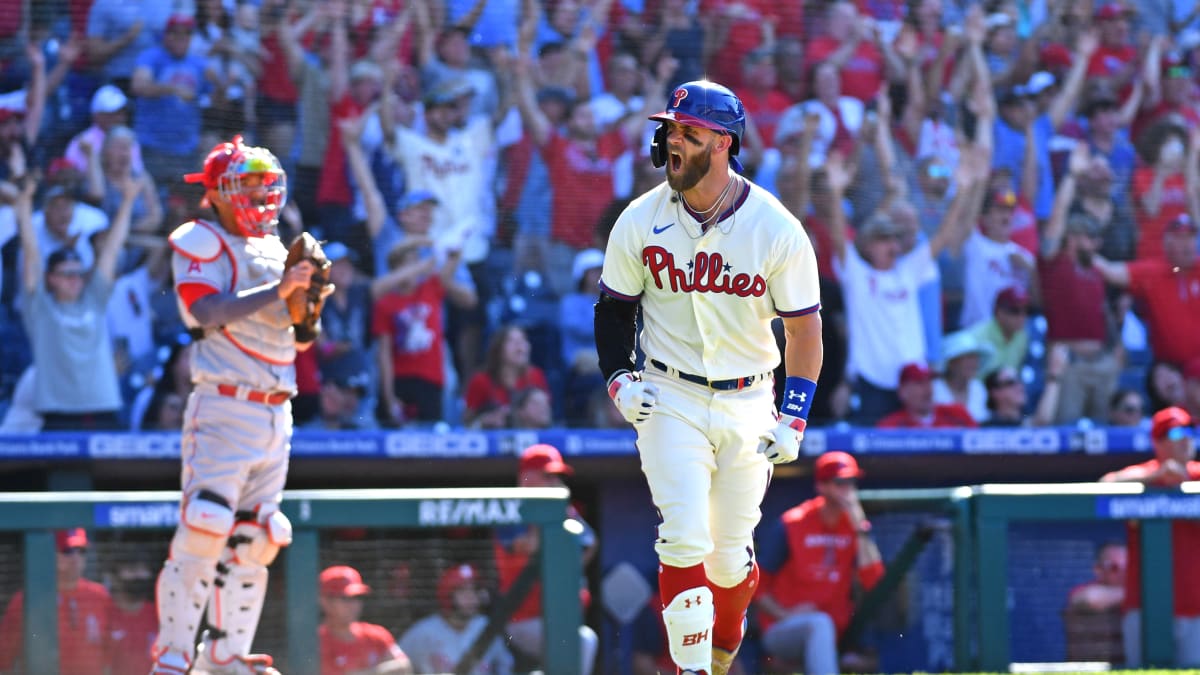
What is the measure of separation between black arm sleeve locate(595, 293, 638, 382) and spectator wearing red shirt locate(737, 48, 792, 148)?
569 cm

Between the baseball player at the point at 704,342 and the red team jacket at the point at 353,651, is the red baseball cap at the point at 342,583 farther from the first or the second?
the baseball player at the point at 704,342

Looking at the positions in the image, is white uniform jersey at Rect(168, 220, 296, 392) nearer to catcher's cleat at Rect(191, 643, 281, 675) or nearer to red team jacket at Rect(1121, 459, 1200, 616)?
catcher's cleat at Rect(191, 643, 281, 675)

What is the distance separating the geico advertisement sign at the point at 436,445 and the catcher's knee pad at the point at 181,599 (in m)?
3.62

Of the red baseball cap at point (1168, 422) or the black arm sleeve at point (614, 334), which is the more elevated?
the black arm sleeve at point (614, 334)

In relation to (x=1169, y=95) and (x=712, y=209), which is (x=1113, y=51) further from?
(x=712, y=209)

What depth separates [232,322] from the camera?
18.2 feet

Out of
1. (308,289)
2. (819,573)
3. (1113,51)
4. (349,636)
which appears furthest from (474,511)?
(1113,51)

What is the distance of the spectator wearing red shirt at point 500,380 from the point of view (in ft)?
30.5

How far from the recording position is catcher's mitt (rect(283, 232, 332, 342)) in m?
5.52

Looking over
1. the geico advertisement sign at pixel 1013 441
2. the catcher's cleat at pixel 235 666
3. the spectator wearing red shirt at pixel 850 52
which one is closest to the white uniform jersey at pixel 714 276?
the catcher's cleat at pixel 235 666

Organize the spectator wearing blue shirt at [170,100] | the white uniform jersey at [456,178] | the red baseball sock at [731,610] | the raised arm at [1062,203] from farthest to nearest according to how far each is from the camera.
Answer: the raised arm at [1062,203] → the white uniform jersey at [456,178] → the spectator wearing blue shirt at [170,100] → the red baseball sock at [731,610]

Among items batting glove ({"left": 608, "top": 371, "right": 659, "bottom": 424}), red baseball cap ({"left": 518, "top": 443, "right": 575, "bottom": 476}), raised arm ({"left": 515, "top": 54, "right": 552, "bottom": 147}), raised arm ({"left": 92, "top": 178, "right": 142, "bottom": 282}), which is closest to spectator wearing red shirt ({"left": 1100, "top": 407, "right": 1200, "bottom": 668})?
red baseball cap ({"left": 518, "top": 443, "right": 575, "bottom": 476})

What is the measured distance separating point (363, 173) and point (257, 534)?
4.34 meters

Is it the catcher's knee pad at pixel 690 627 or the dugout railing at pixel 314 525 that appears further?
the dugout railing at pixel 314 525
